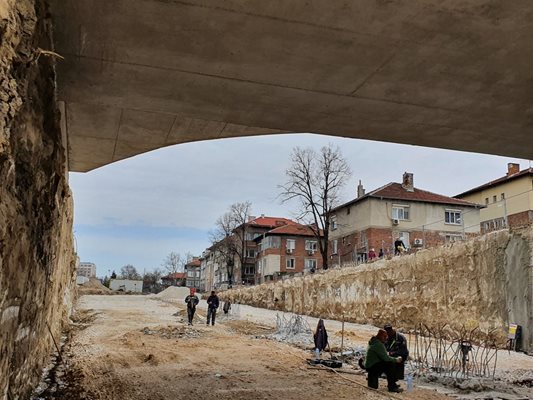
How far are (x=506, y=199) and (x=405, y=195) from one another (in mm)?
29862

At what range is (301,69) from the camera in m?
6.49

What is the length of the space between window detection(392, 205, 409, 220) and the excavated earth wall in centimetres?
1715

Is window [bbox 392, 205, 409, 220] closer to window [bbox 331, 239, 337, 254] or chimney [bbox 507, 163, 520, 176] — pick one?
window [bbox 331, 239, 337, 254]

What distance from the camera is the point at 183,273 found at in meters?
150

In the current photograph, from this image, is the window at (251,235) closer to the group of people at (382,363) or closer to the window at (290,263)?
the window at (290,263)

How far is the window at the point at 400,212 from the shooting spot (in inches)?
1948

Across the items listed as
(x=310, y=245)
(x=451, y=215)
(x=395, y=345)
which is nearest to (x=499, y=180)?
(x=451, y=215)

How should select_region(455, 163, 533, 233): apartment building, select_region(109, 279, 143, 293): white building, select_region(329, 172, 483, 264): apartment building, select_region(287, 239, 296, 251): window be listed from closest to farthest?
1. select_region(455, 163, 533, 233): apartment building
2. select_region(329, 172, 483, 264): apartment building
3. select_region(287, 239, 296, 251): window
4. select_region(109, 279, 143, 293): white building

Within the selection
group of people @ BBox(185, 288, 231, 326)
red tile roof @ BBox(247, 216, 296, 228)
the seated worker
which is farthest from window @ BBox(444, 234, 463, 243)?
red tile roof @ BBox(247, 216, 296, 228)

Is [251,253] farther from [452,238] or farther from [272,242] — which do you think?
[452,238]

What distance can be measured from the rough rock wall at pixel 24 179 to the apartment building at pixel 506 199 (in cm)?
1652

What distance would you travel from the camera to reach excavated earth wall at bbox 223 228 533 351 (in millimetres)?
17375

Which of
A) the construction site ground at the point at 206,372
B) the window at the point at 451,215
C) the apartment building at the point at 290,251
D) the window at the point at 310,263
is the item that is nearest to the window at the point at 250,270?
the apartment building at the point at 290,251

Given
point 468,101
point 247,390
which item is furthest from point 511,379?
point 468,101
